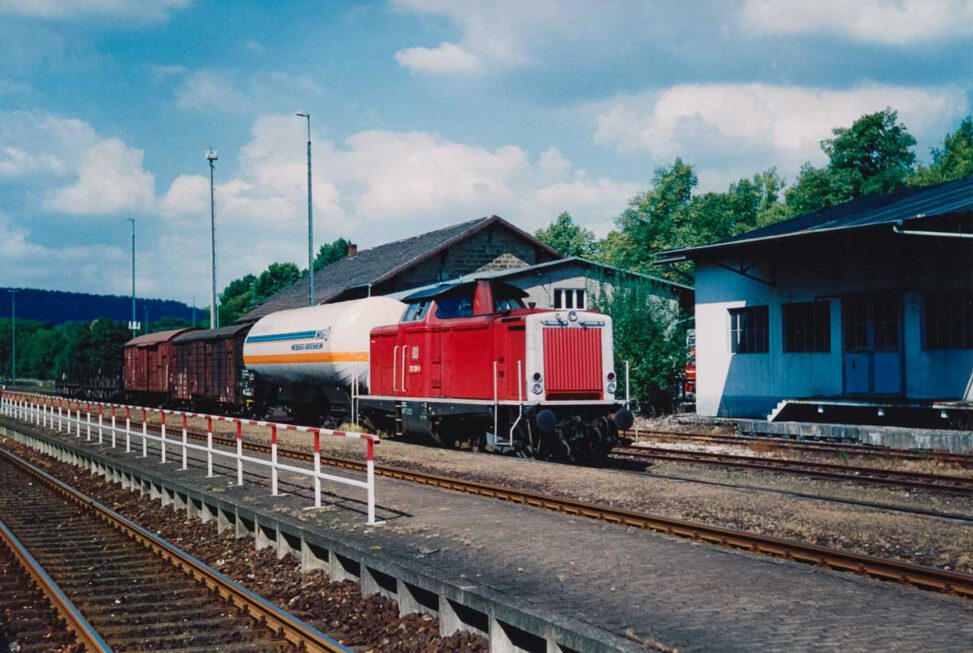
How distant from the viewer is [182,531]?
12.9 metres

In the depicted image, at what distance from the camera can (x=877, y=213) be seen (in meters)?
22.8

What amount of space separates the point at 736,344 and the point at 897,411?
6460 millimetres

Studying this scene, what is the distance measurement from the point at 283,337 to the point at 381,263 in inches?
826

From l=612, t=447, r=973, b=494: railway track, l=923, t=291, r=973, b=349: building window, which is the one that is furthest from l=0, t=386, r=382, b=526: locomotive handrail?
l=923, t=291, r=973, b=349: building window

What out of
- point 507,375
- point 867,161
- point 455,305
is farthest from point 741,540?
point 867,161

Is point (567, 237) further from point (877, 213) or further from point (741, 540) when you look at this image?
point (741, 540)

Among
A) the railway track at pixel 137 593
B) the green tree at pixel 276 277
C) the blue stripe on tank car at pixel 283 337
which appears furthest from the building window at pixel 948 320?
the green tree at pixel 276 277

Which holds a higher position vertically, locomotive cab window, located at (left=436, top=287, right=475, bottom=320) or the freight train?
locomotive cab window, located at (left=436, top=287, right=475, bottom=320)

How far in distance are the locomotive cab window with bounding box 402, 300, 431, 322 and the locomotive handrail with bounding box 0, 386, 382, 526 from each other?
2.88 m

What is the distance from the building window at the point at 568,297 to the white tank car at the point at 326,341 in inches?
521

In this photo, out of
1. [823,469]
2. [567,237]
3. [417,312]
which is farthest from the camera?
[567,237]

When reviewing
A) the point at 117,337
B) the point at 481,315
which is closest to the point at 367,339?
the point at 481,315

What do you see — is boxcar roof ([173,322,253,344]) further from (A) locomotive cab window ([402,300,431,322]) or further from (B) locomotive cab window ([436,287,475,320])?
(B) locomotive cab window ([436,287,475,320])

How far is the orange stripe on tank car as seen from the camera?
75.9 feet
